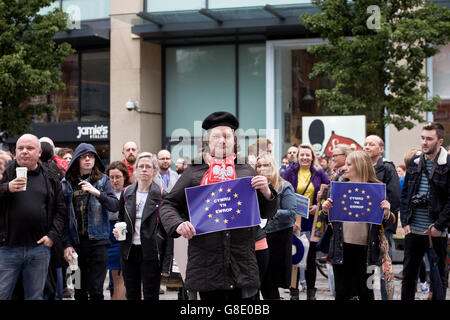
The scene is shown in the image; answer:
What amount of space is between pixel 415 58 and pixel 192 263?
36.3 feet

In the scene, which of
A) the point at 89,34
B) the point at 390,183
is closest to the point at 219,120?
the point at 390,183

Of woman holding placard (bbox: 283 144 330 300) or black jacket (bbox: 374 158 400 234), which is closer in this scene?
black jacket (bbox: 374 158 400 234)

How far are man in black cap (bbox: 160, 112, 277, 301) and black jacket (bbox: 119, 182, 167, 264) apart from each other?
7.44ft

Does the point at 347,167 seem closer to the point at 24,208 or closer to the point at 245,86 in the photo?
the point at 24,208

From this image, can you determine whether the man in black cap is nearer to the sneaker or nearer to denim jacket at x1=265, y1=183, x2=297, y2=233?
denim jacket at x1=265, y1=183, x2=297, y2=233

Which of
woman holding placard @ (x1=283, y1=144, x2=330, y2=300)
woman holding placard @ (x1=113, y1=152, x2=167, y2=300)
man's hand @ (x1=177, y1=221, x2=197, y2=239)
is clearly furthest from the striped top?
man's hand @ (x1=177, y1=221, x2=197, y2=239)

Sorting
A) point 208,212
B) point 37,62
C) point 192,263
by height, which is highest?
point 37,62

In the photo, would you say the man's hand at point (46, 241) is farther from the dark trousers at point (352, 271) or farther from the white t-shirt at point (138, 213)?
the dark trousers at point (352, 271)

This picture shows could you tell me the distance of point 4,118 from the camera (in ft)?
59.2

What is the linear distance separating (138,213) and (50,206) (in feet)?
3.35

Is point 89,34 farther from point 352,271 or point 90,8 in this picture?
point 352,271

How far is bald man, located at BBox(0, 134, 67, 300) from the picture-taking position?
6.69 meters

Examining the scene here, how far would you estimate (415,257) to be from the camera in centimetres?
792
